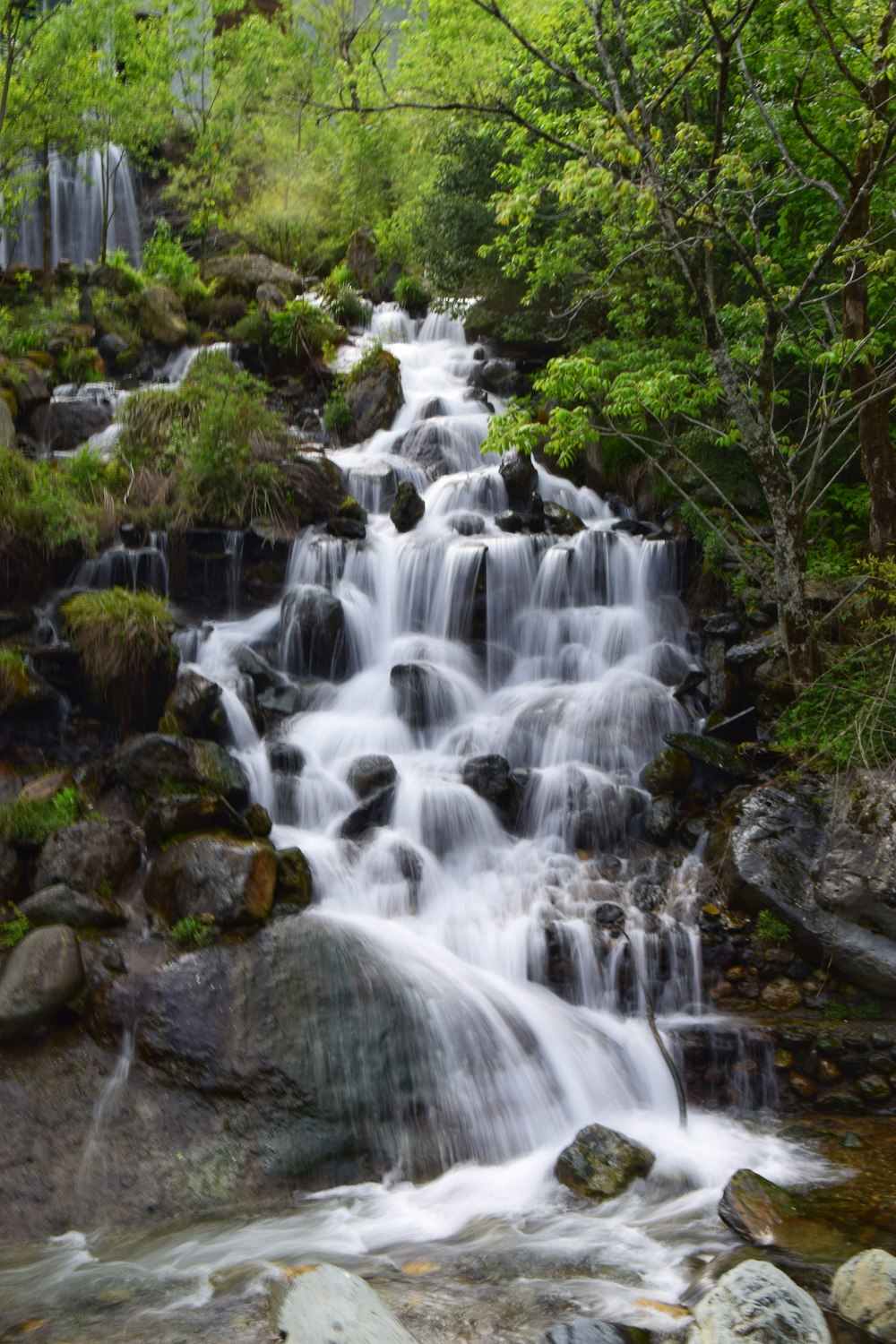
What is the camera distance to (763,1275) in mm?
3803

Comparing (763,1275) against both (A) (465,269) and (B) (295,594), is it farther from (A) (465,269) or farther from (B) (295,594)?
(A) (465,269)

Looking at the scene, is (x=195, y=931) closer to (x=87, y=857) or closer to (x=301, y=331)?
(x=87, y=857)

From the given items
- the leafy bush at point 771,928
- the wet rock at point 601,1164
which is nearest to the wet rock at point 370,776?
the leafy bush at point 771,928

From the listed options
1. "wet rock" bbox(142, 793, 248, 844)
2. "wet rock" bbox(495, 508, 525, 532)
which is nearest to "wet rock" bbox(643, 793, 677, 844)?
"wet rock" bbox(142, 793, 248, 844)

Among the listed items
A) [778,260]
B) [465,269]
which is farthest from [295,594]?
[465,269]

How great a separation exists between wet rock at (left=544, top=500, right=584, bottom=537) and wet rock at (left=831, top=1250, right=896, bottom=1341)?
9.40 meters

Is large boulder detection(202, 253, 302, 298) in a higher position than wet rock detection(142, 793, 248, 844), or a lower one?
higher

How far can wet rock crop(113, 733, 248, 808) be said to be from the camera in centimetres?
812

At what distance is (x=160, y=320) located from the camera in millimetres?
18000

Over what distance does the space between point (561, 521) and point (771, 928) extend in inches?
259

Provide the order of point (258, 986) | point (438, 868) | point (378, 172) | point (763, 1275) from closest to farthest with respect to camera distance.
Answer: point (763, 1275)
point (258, 986)
point (438, 868)
point (378, 172)

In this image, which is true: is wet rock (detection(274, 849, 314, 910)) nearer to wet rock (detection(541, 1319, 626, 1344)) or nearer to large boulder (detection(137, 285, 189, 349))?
wet rock (detection(541, 1319, 626, 1344))

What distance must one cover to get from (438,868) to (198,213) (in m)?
21.0

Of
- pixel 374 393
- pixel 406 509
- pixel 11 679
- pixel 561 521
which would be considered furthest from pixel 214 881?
pixel 374 393
